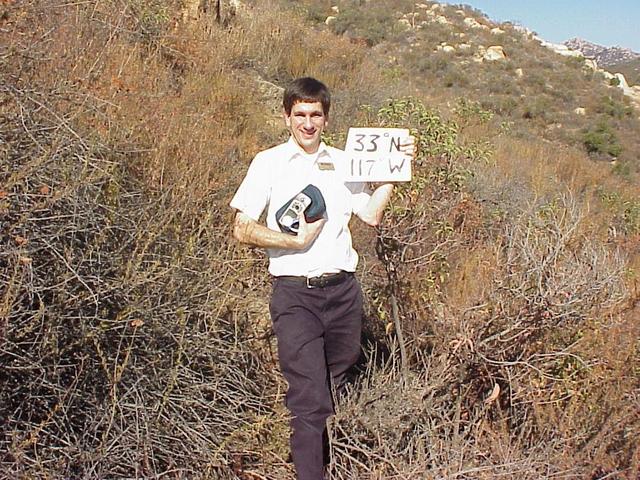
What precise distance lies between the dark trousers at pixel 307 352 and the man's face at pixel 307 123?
0.56 metres

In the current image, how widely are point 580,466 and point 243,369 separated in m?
1.52

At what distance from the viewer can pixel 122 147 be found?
3.67m

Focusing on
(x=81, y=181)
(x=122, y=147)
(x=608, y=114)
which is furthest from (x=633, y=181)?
(x=81, y=181)

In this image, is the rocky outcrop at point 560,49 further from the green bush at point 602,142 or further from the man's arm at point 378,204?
the man's arm at point 378,204

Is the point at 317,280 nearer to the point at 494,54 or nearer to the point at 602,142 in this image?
the point at 602,142

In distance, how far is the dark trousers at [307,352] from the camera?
8.49 ft

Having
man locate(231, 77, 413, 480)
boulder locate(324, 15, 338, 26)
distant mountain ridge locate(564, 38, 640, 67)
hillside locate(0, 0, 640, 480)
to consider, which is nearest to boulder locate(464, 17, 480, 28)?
boulder locate(324, 15, 338, 26)

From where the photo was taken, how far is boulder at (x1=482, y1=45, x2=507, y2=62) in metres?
20.4

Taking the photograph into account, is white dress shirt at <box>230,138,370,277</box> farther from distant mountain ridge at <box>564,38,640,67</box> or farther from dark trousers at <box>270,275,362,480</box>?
distant mountain ridge at <box>564,38,640,67</box>

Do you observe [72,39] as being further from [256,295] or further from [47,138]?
[256,295]

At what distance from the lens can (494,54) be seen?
20.7m

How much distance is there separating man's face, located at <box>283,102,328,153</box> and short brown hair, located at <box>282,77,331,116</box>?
0.7 inches

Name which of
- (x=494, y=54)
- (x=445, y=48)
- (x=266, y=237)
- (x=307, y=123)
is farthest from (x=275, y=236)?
(x=494, y=54)

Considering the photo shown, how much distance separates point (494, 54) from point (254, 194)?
772 inches
